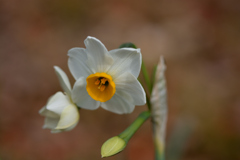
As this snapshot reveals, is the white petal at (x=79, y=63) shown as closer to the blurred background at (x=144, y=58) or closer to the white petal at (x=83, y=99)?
the white petal at (x=83, y=99)

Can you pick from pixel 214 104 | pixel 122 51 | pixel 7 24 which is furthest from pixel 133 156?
pixel 7 24

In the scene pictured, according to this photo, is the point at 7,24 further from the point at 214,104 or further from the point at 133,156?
the point at 214,104

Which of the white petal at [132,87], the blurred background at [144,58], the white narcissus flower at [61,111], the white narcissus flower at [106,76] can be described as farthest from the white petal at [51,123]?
the blurred background at [144,58]

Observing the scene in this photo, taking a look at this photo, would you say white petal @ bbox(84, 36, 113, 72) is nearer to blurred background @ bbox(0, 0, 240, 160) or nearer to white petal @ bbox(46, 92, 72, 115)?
white petal @ bbox(46, 92, 72, 115)

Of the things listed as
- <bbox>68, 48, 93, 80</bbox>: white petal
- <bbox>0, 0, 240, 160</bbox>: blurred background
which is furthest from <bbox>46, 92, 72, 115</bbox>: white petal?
<bbox>0, 0, 240, 160</bbox>: blurred background

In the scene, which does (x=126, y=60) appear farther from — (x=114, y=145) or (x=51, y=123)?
(x=51, y=123)

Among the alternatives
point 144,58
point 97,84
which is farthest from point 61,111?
→ point 144,58

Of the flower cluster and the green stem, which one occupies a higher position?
the flower cluster
